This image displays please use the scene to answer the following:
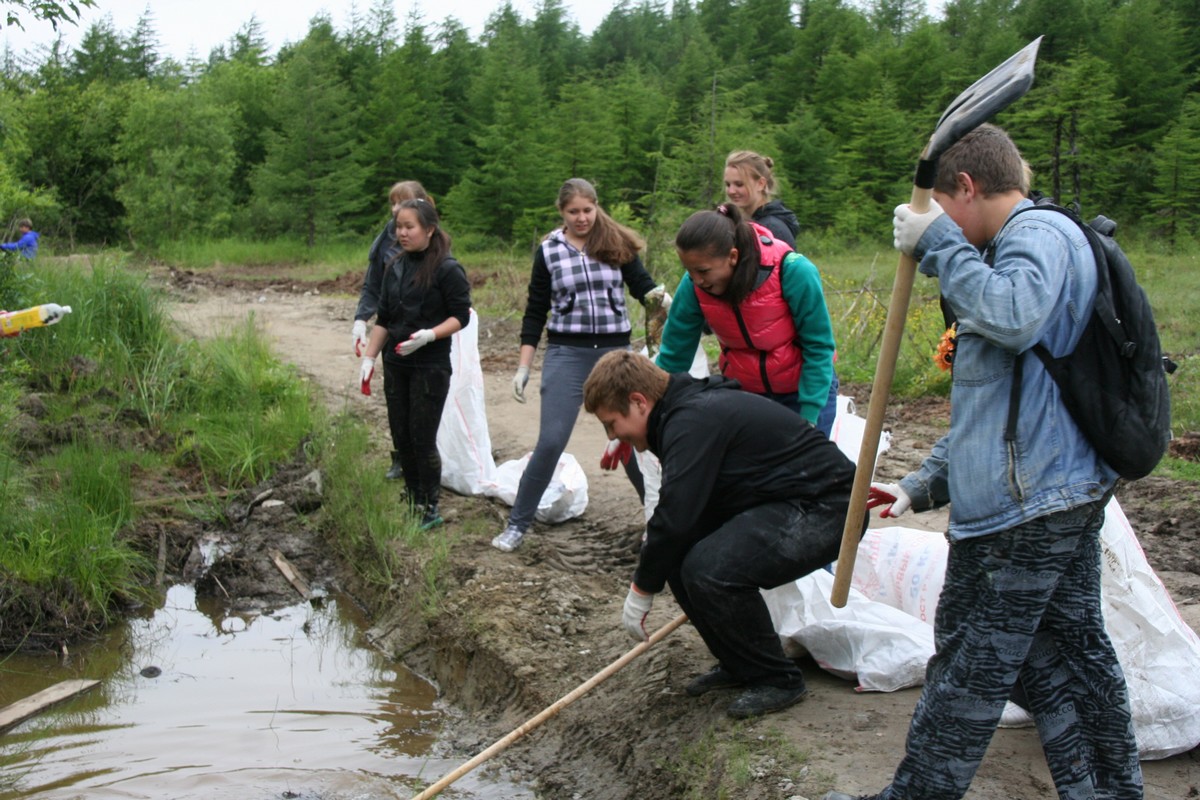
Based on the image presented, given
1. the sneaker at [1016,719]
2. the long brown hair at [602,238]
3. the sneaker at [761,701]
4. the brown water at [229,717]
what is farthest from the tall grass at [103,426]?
the sneaker at [1016,719]

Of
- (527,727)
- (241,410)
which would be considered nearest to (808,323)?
(527,727)

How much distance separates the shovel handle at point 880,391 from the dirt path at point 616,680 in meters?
0.62

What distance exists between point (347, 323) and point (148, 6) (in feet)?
111

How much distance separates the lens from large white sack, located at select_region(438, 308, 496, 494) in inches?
249

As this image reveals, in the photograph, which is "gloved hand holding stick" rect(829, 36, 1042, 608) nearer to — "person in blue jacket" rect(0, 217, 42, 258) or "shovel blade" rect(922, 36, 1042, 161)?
"shovel blade" rect(922, 36, 1042, 161)

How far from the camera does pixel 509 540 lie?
5605 millimetres

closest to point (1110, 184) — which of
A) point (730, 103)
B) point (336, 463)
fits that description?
point (730, 103)

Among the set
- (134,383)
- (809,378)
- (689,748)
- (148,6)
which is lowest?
(689,748)

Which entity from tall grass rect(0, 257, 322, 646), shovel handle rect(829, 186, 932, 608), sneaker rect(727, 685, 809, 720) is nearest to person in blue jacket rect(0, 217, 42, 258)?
tall grass rect(0, 257, 322, 646)

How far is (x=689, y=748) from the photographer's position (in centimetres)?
356

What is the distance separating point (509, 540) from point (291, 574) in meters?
1.35

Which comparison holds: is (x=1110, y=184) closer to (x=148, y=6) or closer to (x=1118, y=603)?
(x=1118, y=603)

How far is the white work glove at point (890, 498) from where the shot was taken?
9.61 ft

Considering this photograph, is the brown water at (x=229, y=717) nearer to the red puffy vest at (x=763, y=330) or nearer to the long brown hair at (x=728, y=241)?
the red puffy vest at (x=763, y=330)
